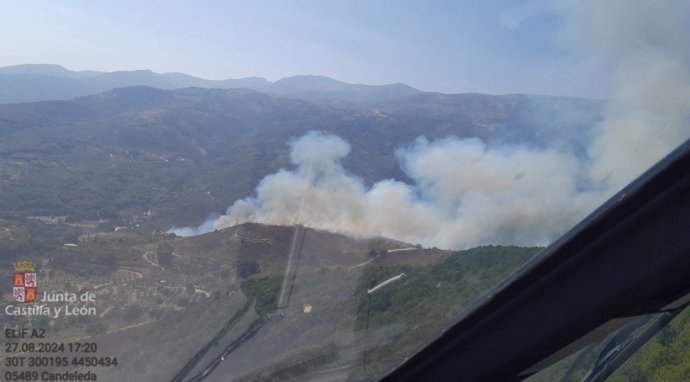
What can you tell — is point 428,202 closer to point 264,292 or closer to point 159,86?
point 264,292

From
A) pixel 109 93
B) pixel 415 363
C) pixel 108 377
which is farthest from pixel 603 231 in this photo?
pixel 109 93

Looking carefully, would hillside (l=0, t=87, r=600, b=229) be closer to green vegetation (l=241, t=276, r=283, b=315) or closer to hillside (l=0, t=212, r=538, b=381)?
hillside (l=0, t=212, r=538, b=381)

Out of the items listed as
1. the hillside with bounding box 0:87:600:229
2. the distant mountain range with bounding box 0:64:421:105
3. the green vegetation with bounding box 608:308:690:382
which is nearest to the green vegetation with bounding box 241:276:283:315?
the green vegetation with bounding box 608:308:690:382

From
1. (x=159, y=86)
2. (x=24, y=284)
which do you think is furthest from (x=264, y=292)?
(x=159, y=86)

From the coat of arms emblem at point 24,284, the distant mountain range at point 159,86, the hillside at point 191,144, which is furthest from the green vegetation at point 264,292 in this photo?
the distant mountain range at point 159,86

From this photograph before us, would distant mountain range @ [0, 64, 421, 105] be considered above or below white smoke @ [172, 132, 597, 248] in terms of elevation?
above

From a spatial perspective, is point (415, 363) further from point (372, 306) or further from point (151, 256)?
point (151, 256)
